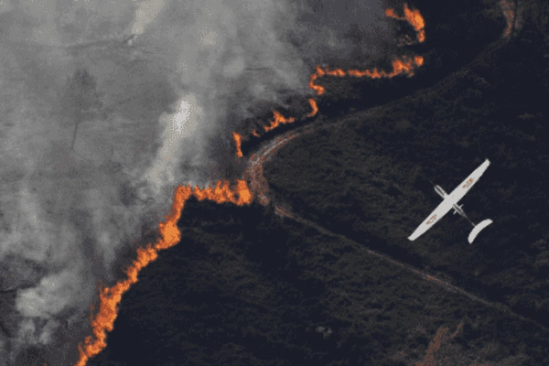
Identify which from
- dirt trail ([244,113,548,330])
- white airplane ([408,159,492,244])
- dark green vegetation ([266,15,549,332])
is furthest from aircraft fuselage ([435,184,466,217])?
dirt trail ([244,113,548,330])

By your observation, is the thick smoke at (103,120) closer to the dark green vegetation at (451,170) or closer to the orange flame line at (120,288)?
the orange flame line at (120,288)

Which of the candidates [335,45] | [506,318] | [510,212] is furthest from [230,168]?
[506,318]

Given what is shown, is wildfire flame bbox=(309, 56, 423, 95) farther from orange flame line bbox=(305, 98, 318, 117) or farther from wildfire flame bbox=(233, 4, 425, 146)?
orange flame line bbox=(305, 98, 318, 117)

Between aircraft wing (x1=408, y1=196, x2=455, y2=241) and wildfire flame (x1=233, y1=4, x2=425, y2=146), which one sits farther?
wildfire flame (x1=233, y1=4, x2=425, y2=146)

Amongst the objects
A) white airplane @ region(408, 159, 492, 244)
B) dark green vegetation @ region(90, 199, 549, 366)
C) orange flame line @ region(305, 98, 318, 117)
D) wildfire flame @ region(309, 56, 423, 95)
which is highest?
wildfire flame @ region(309, 56, 423, 95)

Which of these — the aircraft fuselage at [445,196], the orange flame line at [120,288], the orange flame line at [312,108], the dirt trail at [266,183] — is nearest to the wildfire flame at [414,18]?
the dirt trail at [266,183]

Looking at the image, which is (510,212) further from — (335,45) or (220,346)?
(220,346)

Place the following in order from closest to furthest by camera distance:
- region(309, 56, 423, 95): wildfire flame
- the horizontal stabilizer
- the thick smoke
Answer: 1. the thick smoke
2. the horizontal stabilizer
3. region(309, 56, 423, 95): wildfire flame
